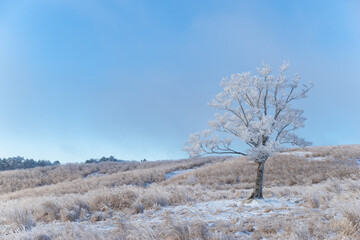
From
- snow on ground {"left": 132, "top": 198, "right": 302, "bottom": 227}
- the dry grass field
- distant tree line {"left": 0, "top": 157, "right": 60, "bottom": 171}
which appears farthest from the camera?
distant tree line {"left": 0, "top": 157, "right": 60, "bottom": 171}

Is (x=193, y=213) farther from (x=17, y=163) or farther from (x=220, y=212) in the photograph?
(x=17, y=163)

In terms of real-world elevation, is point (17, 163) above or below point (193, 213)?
above

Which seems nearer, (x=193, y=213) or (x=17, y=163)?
(x=193, y=213)

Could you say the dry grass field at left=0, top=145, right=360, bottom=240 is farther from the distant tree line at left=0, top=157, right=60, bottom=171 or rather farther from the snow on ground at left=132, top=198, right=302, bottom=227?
the distant tree line at left=0, top=157, right=60, bottom=171

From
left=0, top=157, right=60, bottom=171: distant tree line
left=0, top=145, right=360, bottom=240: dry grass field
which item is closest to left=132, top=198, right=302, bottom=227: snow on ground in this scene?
left=0, top=145, right=360, bottom=240: dry grass field

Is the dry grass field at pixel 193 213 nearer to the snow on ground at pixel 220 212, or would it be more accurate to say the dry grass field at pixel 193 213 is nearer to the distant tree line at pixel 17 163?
the snow on ground at pixel 220 212

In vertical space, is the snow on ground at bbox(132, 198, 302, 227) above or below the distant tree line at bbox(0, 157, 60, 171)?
below

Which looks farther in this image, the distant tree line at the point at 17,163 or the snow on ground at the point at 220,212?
the distant tree line at the point at 17,163

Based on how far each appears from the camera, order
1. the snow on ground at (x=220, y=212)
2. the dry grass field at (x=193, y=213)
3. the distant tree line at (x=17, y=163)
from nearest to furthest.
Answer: the dry grass field at (x=193, y=213), the snow on ground at (x=220, y=212), the distant tree line at (x=17, y=163)

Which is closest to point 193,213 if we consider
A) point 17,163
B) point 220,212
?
point 220,212

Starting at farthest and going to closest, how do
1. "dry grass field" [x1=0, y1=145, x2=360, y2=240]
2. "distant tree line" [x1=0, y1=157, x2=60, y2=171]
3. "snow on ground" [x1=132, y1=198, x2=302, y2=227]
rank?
"distant tree line" [x1=0, y1=157, x2=60, y2=171], "snow on ground" [x1=132, y1=198, x2=302, y2=227], "dry grass field" [x1=0, y1=145, x2=360, y2=240]

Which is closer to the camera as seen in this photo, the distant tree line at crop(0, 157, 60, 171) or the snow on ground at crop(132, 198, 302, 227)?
the snow on ground at crop(132, 198, 302, 227)

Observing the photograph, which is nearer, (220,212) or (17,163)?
(220,212)

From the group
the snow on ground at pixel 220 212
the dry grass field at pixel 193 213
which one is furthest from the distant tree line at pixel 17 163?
the snow on ground at pixel 220 212
